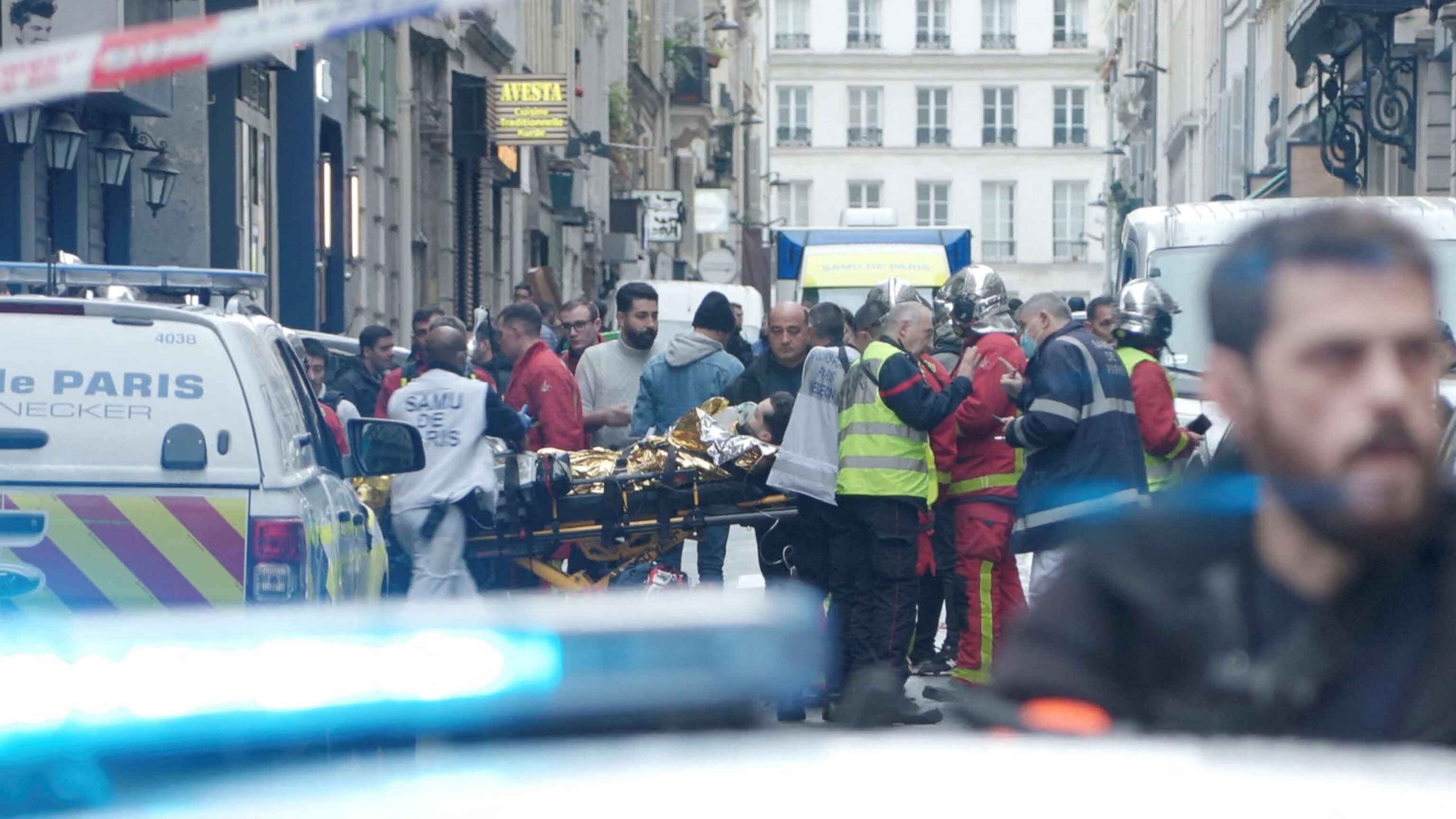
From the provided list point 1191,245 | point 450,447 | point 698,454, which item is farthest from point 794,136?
point 450,447

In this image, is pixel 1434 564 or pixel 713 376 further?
pixel 713 376

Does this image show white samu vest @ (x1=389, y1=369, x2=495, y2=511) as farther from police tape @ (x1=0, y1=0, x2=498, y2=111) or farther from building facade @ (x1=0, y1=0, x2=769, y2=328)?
police tape @ (x1=0, y1=0, x2=498, y2=111)

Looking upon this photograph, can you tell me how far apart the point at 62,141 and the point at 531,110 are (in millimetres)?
16841

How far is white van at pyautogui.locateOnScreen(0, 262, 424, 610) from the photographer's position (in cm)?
570

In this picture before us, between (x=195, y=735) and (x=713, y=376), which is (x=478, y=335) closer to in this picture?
(x=713, y=376)

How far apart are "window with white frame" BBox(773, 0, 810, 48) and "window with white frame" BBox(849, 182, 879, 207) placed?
6.21 meters

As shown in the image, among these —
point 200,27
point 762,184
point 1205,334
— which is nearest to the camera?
point 1205,334

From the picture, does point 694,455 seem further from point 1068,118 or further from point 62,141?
point 1068,118

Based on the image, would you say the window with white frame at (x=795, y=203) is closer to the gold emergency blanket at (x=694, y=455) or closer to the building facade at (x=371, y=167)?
the building facade at (x=371, y=167)

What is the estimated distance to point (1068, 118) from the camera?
93938mm

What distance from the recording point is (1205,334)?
6.18ft

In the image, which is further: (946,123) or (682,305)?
A: (946,123)

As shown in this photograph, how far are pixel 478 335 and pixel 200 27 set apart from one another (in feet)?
44.5

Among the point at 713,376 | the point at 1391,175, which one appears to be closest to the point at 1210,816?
the point at 713,376
